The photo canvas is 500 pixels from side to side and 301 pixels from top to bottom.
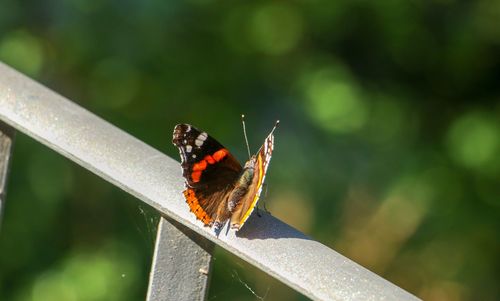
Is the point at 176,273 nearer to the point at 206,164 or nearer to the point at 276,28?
the point at 206,164

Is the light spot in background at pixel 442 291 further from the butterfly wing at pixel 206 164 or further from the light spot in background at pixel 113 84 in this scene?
the butterfly wing at pixel 206 164

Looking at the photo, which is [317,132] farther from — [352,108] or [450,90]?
[450,90]

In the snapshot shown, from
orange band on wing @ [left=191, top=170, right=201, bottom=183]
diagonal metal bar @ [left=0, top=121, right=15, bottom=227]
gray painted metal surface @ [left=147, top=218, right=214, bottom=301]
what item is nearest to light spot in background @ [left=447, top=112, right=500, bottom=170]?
orange band on wing @ [left=191, top=170, right=201, bottom=183]

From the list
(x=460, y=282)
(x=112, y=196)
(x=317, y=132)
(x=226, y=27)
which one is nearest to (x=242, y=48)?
(x=226, y=27)

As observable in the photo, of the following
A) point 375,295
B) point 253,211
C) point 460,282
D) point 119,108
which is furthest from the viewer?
point 119,108

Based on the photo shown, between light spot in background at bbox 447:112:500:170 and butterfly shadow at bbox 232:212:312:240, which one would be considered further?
light spot in background at bbox 447:112:500:170

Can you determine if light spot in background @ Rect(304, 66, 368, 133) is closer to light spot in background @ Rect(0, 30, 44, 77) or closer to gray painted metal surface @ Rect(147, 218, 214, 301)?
light spot in background @ Rect(0, 30, 44, 77)

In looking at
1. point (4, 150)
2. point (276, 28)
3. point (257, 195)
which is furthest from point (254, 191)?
point (276, 28)
